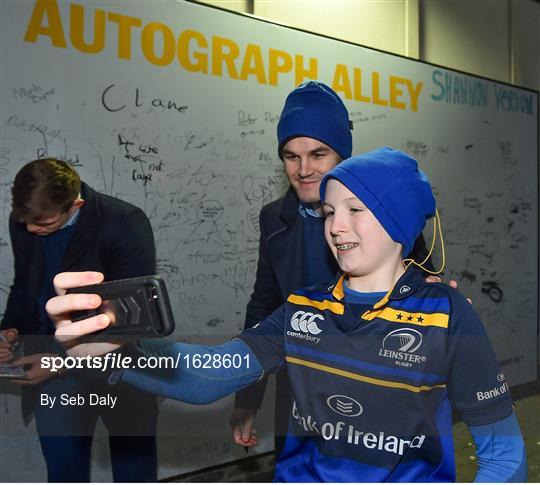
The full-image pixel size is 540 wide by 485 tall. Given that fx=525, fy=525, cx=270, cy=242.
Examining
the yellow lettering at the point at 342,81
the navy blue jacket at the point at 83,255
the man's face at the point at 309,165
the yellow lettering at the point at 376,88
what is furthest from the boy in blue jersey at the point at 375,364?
the yellow lettering at the point at 376,88

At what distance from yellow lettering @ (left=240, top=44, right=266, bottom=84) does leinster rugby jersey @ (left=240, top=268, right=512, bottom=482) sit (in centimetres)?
152

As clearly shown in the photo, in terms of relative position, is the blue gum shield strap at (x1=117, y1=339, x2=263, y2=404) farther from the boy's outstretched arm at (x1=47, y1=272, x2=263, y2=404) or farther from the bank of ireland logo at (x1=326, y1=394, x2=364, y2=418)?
the bank of ireland logo at (x1=326, y1=394, x2=364, y2=418)

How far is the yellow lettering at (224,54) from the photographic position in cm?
211

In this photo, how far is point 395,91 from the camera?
270 cm

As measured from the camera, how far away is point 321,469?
2.86 feet

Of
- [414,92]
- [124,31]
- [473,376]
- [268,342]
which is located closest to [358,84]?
[414,92]

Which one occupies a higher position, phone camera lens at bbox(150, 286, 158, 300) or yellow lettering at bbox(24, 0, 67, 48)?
yellow lettering at bbox(24, 0, 67, 48)

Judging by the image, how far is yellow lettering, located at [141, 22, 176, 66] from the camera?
1.96 meters

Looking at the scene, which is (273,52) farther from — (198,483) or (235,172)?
(198,483)

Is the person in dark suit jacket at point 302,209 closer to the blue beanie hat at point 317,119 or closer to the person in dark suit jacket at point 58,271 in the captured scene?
the blue beanie hat at point 317,119

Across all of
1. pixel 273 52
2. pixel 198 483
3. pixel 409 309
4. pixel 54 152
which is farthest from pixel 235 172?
pixel 409 309

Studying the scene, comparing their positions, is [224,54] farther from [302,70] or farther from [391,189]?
[391,189]

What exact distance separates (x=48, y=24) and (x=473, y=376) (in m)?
1.72

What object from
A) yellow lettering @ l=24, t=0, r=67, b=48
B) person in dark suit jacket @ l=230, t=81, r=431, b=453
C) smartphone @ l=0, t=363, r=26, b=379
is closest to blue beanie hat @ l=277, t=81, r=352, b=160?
person in dark suit jacket @ l=230, t=81, r=431, b=453
